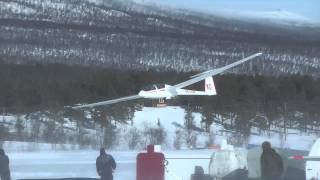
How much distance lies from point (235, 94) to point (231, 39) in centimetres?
2816

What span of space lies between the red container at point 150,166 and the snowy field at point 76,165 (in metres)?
0.45

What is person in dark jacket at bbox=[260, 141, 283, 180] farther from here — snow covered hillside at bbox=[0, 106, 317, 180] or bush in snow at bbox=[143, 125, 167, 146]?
bush in snow at bbox=[143, 125, 167, 146]

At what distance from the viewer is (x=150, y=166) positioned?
18750 mm

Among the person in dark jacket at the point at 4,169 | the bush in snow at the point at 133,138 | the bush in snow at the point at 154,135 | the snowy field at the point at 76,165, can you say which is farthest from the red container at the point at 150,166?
the bush in snow at the point at 154,135

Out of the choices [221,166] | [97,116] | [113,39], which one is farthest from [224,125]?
[113,39]

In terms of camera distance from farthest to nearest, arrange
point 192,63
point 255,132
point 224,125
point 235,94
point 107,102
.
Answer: point 192,63 → point 235,94 → point 107,102 → point 224,125 → point 255,132

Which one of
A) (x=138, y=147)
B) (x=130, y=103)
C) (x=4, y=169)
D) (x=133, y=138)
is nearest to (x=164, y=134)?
(x=133, y=138)

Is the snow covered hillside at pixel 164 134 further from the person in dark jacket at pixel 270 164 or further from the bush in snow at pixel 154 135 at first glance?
the person in dark jacket at pixel 270 164

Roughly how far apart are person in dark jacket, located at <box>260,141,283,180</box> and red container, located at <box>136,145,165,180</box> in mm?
3329

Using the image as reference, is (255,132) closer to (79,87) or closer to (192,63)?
(79,87)

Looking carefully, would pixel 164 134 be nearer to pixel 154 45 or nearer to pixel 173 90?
pixel 173 90

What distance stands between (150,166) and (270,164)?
3.70 m

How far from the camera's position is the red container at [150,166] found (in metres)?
18.6

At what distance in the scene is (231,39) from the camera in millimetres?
73125
